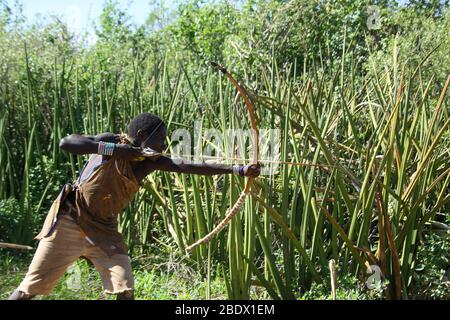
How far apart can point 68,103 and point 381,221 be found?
313 cm

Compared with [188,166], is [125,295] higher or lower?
lower

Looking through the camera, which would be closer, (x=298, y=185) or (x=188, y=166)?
(x=188, y=166)

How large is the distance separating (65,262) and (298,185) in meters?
1.55

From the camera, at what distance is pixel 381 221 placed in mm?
4660

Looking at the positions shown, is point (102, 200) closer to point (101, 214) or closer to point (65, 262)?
point (101, 214)

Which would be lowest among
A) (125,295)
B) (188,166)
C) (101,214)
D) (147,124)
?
(125,295)

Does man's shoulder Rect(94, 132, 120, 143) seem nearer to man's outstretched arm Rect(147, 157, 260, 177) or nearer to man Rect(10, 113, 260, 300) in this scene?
man Rect(10, 113, 260, 300)

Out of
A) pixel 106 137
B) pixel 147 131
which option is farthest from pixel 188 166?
pixel 106 137

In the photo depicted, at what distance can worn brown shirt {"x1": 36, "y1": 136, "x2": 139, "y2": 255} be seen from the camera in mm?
4277

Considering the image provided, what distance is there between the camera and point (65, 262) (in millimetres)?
4293

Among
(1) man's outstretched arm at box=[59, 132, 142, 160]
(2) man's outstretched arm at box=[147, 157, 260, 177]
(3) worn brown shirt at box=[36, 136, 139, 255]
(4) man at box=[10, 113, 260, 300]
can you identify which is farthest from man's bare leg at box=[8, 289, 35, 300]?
(2) man's outstretched arm at box=[147, 157, 260, 177]
